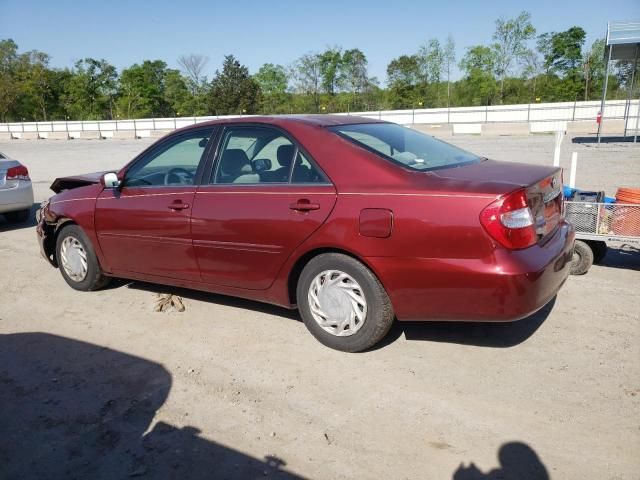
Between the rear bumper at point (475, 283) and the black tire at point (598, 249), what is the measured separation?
2376 millimetres

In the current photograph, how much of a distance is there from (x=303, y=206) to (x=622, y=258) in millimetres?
4191

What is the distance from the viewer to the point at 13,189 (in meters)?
8.91

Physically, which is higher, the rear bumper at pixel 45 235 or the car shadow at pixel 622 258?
the rear bumper at pixel 45 235

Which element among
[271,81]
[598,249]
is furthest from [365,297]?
[271,81]

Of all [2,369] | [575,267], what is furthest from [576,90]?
[2,369]

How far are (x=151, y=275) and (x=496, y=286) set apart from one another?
302 cm

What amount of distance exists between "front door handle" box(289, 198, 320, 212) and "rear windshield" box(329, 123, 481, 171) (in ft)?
1.83

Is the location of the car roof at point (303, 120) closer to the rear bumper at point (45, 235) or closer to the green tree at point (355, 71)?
the rear bumper at point (45, 235)

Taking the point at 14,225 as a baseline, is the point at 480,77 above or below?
above

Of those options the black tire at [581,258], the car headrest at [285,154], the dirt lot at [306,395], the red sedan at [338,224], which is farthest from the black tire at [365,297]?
the black tire at [581,258]

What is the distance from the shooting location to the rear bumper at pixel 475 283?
319 cm

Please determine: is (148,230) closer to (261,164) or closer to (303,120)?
(261,164)

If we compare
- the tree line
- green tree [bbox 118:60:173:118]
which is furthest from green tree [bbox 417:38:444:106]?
green tree [bbox 118:60:173:118]

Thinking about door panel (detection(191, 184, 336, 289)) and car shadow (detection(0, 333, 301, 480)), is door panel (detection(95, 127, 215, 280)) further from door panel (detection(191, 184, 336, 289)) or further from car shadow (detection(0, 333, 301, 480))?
car shadow (detection(0, 333, 301, 480))
